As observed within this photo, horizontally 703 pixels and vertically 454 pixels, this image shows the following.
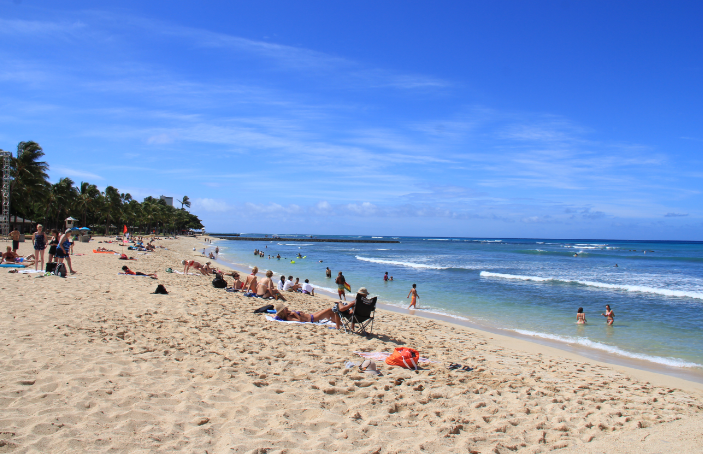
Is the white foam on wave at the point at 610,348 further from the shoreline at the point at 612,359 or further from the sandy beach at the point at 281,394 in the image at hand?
the sandy beach at the point at 281,394

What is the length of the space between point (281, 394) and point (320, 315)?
4.54 metres

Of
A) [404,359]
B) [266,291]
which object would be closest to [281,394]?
[404,359]

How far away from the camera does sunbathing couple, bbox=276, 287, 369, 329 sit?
28.3 feet

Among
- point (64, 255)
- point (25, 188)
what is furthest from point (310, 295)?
point (25, 188)

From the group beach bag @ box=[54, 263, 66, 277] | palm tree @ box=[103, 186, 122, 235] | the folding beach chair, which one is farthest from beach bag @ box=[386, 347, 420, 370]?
palm tree @ box=[103, 186, 122, 235]

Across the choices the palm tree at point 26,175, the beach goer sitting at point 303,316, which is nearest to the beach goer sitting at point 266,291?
the beach goer sitting at point 303,316

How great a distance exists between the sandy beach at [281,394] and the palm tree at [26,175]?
134 feet

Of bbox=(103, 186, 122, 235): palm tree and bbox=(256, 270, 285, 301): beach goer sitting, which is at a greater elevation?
bbox=(103, 186, 122, 235): palm tree

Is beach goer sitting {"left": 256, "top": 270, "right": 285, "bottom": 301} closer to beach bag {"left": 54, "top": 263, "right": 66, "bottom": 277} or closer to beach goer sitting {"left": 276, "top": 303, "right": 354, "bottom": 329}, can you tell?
beach goer sitting {"left": 276, "top": 303, "right": 354, "bottom": 329}

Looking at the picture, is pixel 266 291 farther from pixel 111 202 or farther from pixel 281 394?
pixel 111 202

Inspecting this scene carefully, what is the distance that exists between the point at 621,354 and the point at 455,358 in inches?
204

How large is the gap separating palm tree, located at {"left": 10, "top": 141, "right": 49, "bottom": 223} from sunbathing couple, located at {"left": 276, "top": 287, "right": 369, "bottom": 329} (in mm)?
43704

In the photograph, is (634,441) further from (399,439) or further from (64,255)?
(64,255)

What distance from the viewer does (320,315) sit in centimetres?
920
